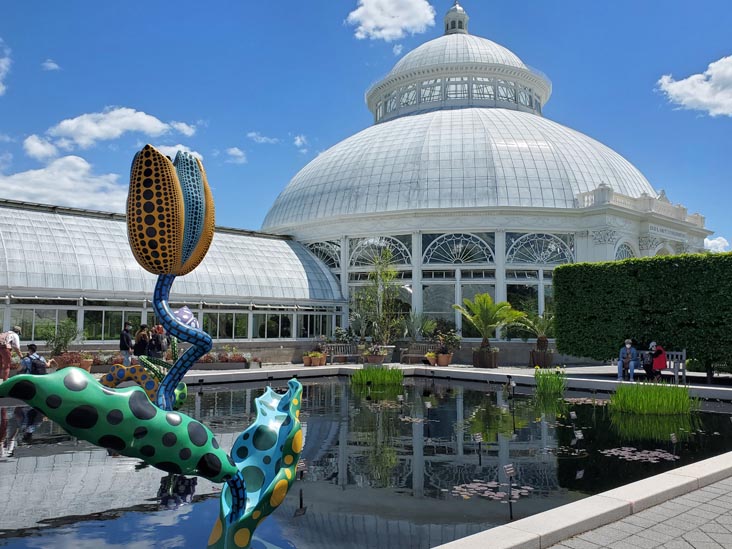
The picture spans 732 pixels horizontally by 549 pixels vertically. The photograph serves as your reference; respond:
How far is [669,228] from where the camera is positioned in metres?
34.1

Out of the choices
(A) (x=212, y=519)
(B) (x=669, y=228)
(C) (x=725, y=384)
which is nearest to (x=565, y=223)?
(B) (x=669, y=228)

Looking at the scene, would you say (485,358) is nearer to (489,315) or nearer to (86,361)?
(489,315)

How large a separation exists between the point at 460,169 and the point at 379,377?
17.6 meters

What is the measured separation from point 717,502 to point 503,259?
2471cm

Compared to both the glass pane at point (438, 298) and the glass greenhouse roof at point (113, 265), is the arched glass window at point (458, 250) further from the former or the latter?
the glass greenhouse roof at point (113, 265)

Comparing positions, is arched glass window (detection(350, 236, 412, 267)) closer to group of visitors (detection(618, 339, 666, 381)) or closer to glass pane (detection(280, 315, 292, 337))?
glass pane (detection(280, 315, 292, 337))

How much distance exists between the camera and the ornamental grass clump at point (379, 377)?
57.3 ft

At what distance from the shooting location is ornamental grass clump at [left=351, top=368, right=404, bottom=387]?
1745 centimetres

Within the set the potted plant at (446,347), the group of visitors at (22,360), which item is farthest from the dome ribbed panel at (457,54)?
the group of visitors at (22,360)

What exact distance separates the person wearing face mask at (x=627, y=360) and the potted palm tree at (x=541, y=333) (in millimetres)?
A: 5080

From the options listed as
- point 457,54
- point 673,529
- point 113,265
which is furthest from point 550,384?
point 457,54

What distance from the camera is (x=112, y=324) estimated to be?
25.1 m

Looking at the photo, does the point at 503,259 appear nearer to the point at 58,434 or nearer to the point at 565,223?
the point at 565,223

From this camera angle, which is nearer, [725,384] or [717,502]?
[717,502]
